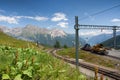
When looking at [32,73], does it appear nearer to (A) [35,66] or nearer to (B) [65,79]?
(A) [35,66]

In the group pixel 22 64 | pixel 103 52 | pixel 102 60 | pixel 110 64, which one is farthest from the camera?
pixel 103 52

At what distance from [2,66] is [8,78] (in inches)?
30.6

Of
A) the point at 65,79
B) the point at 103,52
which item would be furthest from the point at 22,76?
the point at 103,52

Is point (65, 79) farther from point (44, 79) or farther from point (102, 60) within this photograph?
point (102, 60)

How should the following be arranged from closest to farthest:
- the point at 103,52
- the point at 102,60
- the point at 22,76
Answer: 1. the point at 22,76
2. the point at 102,60
3. the point at 103,52

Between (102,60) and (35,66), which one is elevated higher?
(35,66)

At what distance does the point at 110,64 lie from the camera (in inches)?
2175

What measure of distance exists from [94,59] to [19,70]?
58.3m

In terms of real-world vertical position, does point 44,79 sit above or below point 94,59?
above

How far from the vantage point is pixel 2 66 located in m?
6.03

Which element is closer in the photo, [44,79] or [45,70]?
[44,79]

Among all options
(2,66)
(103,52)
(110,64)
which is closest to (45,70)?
(2,66)

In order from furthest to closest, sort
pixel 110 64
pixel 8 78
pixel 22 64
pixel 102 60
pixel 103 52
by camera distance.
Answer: pixel 103 52 < pixel 102 60 < pixel 110 64 < pixel 22 64 < pixel 8 78

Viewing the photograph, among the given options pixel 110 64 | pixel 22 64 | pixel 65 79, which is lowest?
pixel 110 64
